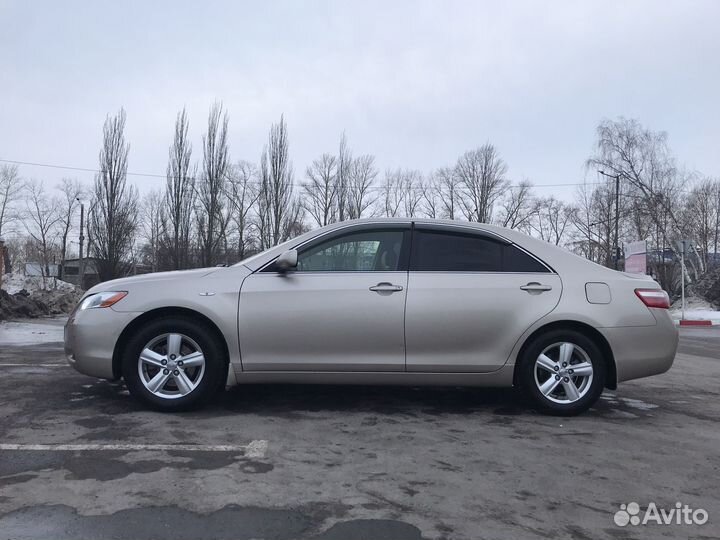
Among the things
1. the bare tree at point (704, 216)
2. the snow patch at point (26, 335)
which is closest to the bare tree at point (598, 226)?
the bare tree at point (704, 216)

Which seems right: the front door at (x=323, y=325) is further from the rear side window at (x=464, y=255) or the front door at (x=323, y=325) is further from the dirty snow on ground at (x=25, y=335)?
the dirty snow on ground at (x=25, y=335)

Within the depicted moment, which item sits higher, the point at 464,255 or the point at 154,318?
the point at 464,255

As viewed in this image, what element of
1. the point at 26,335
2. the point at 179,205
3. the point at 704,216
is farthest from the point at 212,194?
the point at 704,216

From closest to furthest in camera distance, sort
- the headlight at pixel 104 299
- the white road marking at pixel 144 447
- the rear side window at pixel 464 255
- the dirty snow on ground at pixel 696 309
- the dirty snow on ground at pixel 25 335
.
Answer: the white road marking at pixel 144 447, the headlight at pixel 104 299, the rear side window at pixel 464 255, the dirty snow on ground at pixel 25 335, the dirty snow on ground at pixel 696 309

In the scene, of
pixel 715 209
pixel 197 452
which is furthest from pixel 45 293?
pixel 715 209

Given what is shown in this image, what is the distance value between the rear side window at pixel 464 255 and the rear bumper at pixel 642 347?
0.79 meters

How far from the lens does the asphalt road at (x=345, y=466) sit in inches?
108

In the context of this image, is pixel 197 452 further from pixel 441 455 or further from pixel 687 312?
pixel 687 312

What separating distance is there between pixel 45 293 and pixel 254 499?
21131 mm

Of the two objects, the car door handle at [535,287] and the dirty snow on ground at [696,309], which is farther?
the dirty snow on ground at [696,309]

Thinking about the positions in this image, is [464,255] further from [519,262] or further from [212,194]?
[212,194]

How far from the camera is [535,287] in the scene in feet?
15.3

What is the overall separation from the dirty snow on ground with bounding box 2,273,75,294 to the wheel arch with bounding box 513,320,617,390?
21.1 meters

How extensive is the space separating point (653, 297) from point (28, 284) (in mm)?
23692
